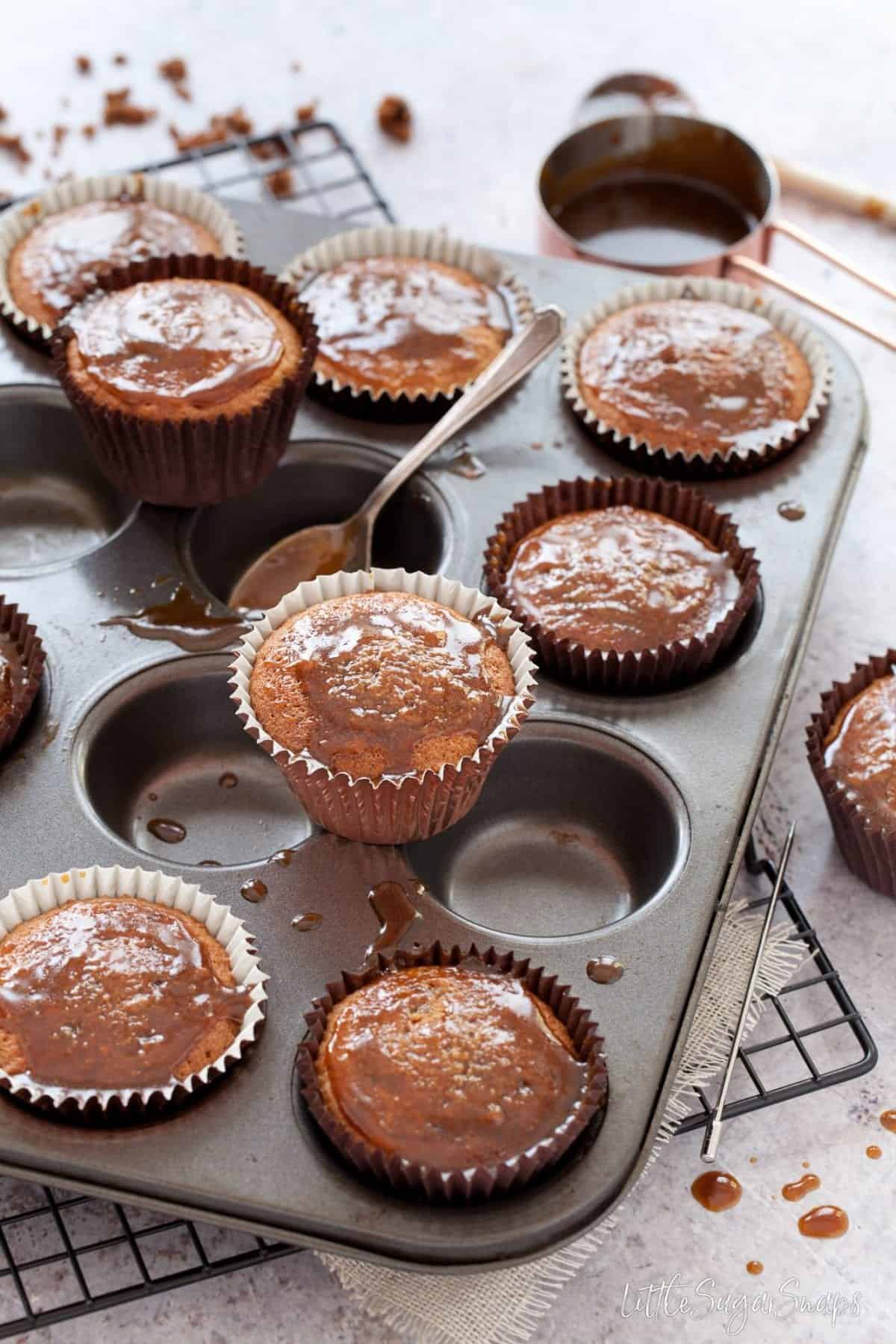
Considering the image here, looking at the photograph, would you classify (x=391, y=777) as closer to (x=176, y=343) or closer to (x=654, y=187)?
(x=176, y=343)

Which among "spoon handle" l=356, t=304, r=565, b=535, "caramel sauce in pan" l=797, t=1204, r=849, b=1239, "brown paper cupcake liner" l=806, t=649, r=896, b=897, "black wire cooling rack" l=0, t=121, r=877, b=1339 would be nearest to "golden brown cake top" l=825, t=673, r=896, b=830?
"brown paper cupcake liner" l=806, t=649, r=896, b=897

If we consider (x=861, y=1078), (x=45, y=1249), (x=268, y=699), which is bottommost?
(x=45, y=1249)

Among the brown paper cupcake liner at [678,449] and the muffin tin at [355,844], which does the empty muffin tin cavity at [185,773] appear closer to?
the muffin tin at [355,844]

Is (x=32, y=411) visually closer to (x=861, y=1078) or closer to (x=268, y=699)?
(x=268, y=699)

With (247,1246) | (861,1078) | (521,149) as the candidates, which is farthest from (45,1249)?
(521,149)

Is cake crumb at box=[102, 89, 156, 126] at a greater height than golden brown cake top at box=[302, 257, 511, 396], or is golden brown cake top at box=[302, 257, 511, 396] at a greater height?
golden brown cake top at box=[302, 257, 511, 396]

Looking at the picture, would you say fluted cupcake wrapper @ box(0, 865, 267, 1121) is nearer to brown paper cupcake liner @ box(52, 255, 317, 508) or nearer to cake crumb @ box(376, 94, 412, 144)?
brown paper cupcake liner @ box(52, 255, 317, 508)
